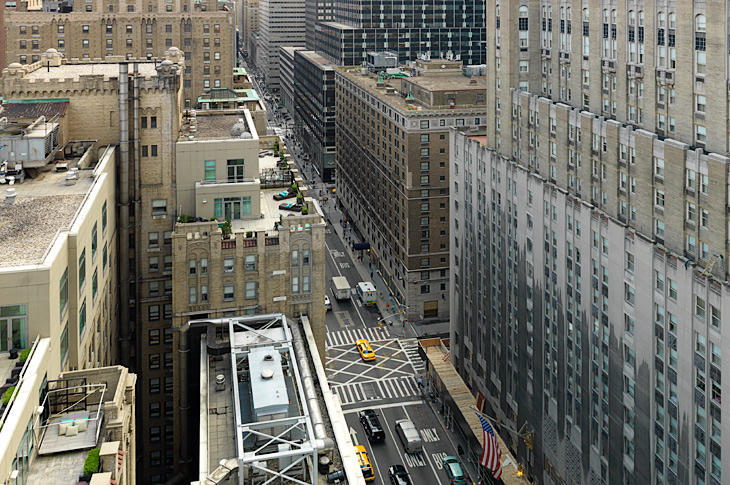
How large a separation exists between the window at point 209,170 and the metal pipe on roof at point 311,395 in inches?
801

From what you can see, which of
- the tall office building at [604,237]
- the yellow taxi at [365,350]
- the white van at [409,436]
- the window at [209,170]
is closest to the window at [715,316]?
the tall office building at [604,237]

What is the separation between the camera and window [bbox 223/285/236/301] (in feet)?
257

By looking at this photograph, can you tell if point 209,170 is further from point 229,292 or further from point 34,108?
point 34,108

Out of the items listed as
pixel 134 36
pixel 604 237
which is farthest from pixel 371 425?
pixel 134 36

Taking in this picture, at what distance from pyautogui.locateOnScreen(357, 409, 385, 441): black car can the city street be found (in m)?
1.09

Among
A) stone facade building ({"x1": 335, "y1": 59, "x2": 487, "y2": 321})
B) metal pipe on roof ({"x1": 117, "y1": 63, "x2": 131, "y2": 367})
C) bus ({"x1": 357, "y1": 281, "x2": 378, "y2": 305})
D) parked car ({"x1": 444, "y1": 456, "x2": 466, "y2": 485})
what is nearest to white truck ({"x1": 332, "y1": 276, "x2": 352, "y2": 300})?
bus ({"x1": 357, "y1": 281, "x2": 378, "y2": 305})

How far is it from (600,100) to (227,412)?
5543 cm

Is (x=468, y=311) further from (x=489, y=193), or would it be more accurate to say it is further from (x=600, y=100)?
(x=600, y=100)

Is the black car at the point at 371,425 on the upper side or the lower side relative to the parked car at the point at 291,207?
lower

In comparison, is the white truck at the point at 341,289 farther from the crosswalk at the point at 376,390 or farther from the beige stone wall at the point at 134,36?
the beige stone wall at the point at 134,36

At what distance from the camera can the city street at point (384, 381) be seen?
375 feet

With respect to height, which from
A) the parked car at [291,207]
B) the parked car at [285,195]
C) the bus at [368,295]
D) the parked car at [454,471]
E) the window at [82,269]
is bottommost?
the parked car at [454,471]

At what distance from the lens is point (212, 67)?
14525 centimetres

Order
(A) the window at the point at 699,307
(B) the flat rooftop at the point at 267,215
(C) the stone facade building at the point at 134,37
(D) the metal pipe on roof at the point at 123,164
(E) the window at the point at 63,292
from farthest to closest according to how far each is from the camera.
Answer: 1. (C) the stone facade building at the point at 134,37
2. (D) the metal pipe on roof at the point at 123,164
3. (B) the flat rooftop at the point at 267,215
4. (A) the window at the point at 699,307
5. (E) the window at the point at 63,292
